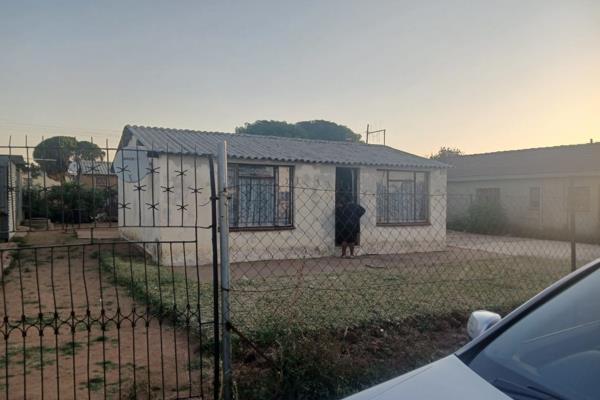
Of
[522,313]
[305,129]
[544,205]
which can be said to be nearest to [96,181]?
[522,313]

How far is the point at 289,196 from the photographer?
12602mm

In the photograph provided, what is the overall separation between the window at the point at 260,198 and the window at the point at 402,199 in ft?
10.3

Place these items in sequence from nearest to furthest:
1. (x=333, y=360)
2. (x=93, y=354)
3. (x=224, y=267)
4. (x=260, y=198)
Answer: (x=224, y=267) < (x=333, y=360) < (x=93, y=354) < (x=260, y=198)

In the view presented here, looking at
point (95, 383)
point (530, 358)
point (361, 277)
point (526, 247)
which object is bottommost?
point (526, 247)

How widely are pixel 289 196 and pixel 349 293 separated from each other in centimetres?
585

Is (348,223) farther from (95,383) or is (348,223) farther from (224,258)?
(224,258)

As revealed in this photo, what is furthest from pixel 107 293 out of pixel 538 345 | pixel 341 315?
pixel 538 345

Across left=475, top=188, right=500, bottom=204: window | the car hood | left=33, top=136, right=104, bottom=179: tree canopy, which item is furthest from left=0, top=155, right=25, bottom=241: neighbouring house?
left=475, top=188, right=500, bottom=204: window

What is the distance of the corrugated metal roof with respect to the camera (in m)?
12.1

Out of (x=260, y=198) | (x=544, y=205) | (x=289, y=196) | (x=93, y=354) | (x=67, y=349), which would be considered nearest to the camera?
(x=93, y=354)

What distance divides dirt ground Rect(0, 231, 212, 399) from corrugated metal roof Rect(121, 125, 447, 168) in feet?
18.3

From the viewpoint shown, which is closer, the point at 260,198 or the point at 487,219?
the point at 260,198

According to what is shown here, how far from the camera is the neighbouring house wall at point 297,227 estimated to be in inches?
431

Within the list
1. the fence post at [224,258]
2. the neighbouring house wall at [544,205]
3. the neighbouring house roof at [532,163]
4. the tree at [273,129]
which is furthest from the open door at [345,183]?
the tree at [273,129]
